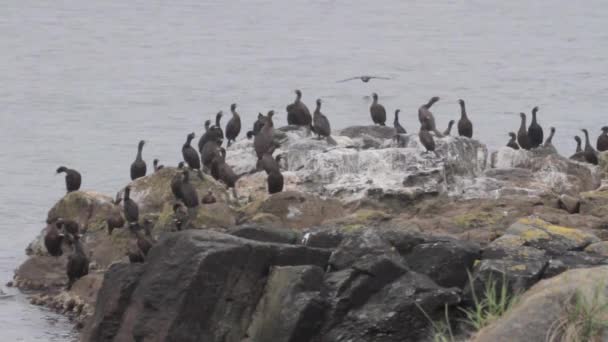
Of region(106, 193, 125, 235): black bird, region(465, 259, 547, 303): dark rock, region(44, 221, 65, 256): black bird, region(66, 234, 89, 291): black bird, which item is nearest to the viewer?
region(465, 259, 547, 303): dark rock

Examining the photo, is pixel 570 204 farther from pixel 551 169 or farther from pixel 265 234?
pixel 265 234

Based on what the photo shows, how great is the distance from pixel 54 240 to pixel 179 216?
268 centimetres

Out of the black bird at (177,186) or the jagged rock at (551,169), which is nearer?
the black bird at (177,186)

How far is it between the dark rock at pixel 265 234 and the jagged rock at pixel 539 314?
7158 millimetres

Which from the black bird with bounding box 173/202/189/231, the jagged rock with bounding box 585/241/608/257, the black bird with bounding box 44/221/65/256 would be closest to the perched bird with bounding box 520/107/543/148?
the black bird with bounding box 173/202/189/231

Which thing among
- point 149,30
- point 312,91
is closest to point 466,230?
point 312,91

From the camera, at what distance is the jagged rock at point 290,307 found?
1476cm

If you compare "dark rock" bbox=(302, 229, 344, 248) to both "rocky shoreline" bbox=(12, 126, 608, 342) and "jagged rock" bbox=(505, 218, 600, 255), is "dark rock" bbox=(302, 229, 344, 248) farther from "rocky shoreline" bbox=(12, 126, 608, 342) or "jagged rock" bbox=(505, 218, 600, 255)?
"jagged rock" bbox=(505, 218, 600, 255)

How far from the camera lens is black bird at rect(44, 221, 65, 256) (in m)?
21.8

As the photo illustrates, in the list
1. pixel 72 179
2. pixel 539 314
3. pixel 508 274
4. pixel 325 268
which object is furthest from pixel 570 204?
pixel 539 314

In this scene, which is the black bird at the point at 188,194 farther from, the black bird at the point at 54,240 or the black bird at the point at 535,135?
the black bird at the point at 535,135

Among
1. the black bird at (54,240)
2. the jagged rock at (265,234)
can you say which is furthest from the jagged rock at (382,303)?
the black bird at (54,240)

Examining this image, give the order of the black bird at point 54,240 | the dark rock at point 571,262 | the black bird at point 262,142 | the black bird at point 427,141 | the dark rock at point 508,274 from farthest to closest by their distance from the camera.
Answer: the black bird at point 262,142 < the black bird at point 427,141 < the black bird at point 54,240 < the dark rock at point 571,262 < the dark rock at point 508,274

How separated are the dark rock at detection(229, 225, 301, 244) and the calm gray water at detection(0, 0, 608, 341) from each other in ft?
29.8
